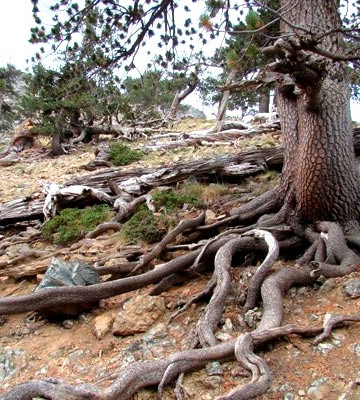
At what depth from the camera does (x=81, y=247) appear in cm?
611

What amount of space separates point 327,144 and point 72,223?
4512 millimetres

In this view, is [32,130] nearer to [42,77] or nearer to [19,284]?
[42,77]

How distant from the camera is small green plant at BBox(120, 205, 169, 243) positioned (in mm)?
5898

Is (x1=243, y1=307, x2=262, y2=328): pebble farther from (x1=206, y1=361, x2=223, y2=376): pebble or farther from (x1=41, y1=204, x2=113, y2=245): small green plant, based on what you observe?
(x1=41, y1=204, x2=113, y2=245): small green plant

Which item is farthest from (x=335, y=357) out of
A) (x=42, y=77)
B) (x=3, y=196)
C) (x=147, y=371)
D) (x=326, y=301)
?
(x=3, y=196)

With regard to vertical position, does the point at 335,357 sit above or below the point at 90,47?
below

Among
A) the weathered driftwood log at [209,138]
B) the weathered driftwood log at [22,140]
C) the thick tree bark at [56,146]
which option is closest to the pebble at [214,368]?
the weathered driftwood log at [209,138]

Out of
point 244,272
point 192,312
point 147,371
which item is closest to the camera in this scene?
point 147,371

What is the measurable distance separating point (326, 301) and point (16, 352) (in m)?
3.02

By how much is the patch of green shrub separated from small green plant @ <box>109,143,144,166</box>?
4463 mm

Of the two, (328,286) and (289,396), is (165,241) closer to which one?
(328,286)

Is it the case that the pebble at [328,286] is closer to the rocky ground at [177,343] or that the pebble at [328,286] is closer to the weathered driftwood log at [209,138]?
the rocky ground at [177,343]

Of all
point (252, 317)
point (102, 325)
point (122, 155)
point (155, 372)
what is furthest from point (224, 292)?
point (122, 155)

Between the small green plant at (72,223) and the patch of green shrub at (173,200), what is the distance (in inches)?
37.4
